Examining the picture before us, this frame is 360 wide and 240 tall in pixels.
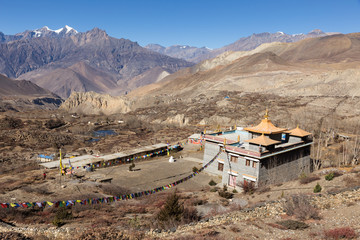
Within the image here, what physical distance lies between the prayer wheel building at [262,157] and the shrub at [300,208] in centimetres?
739

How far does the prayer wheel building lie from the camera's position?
22375mm

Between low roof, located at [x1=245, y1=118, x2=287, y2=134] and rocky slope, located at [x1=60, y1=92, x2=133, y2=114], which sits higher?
low roof, located at [x1=245, y1=118, x2=287, y2=134]

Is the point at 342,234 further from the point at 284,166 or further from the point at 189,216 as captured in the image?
the point at 284,166

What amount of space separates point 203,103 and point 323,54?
126m

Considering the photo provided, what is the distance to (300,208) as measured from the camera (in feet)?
43.6

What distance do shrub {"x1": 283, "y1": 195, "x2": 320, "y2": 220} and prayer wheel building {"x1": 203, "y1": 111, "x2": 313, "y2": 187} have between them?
7.39 metres

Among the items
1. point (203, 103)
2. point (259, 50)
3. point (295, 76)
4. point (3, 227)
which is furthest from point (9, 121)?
point (259, 50)

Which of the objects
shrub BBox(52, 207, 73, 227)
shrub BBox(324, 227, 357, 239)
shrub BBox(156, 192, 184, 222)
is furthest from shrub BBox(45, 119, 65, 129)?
shrub BBox(324, 227, 357, 239)

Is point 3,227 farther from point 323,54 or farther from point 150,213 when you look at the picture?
point 323,54

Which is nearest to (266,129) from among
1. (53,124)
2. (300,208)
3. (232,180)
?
(232,180)

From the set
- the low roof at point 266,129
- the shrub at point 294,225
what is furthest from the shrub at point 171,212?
the low roof at point 266,129

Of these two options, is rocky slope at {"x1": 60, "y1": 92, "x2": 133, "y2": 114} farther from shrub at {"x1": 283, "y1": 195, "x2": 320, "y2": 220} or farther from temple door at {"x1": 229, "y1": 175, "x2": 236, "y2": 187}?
shrub at {"x1": 283, "y1": 195, "x2": 320, "y2": 220}

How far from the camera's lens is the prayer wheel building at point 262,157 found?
22.4 metres

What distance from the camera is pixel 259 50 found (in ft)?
632
